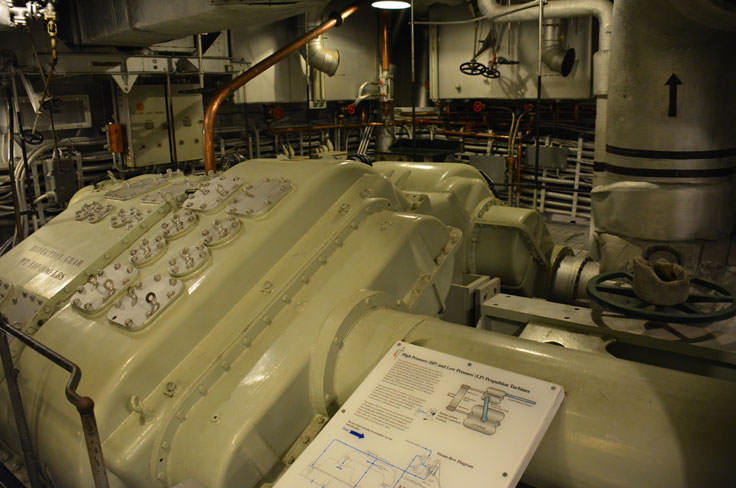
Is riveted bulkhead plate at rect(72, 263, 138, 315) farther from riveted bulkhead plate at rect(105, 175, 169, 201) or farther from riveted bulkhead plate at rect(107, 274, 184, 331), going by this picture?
riveted bulkhead plate at rect(105, 175, 169, 201)

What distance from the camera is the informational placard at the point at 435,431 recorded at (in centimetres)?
156

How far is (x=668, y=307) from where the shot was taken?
7.63ft

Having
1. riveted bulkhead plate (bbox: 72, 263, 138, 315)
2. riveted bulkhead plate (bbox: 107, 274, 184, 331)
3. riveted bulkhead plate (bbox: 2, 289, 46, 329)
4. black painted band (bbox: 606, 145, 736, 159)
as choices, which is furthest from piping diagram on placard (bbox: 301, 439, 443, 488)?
riveted bulkhead plate (bbox: 2, 289, 46, 329)

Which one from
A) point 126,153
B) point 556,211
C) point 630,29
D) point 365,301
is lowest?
point 556,211

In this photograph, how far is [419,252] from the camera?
8.87ft

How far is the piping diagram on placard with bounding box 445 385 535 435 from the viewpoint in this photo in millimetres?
1646

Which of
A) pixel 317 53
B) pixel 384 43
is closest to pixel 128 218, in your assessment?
pixel 317 53

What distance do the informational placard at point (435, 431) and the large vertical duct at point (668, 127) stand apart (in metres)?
1.07

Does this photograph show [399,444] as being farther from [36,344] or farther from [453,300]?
[453,300]

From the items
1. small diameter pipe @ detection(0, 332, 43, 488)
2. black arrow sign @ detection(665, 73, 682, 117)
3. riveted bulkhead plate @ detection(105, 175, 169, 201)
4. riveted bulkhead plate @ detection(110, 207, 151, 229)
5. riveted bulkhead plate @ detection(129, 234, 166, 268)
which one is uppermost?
black arrow sign @ detection(665, 73, 682, 117)

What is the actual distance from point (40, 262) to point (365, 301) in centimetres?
189

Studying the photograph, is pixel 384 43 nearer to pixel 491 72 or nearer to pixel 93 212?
pixel 491 72

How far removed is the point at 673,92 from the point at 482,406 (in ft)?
4.57

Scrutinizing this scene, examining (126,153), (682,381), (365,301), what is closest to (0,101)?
(126,153)
